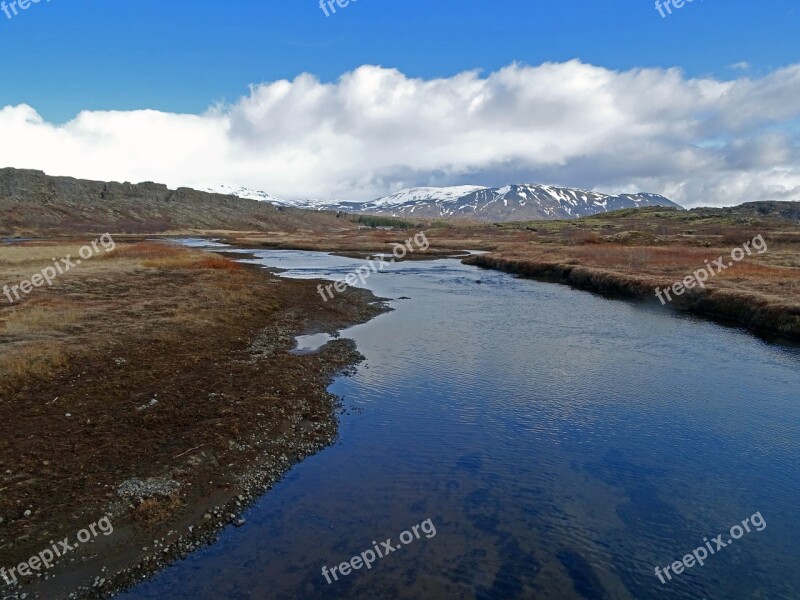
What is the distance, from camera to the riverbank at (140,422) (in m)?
11.7

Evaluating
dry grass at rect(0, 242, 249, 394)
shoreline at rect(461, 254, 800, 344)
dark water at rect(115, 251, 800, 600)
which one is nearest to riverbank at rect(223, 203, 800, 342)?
shoreline at rect(461, 254, 800, 344)

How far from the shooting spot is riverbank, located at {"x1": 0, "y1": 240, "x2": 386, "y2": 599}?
11672 millimetres

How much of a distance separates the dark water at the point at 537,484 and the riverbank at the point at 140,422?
44.4 inches

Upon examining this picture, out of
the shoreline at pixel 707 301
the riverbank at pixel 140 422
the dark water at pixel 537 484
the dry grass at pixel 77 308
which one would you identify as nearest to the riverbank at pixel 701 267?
the shoreline at pixel 707 301

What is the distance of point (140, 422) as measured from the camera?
16891mm

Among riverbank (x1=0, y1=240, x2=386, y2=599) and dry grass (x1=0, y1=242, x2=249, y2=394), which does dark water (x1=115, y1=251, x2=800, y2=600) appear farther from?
dry grass (x1=0, y1=242, x2=249, y2=394)

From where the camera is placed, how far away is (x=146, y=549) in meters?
11.5

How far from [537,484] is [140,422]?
1293 cm

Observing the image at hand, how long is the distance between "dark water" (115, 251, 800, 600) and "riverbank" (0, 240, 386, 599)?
113 centimetres

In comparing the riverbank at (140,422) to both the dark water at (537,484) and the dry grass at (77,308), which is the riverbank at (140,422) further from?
the dark water at (537,484)

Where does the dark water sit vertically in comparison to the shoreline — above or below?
below

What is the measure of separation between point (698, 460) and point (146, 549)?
1638 centimetres

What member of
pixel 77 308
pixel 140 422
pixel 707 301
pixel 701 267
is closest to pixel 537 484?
pixel 140 422

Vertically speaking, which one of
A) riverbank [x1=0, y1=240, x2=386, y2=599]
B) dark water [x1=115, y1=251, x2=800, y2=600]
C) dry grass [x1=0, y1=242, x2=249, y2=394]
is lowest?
dark water [x1=115, y1=251, x2=800, y2=600]
